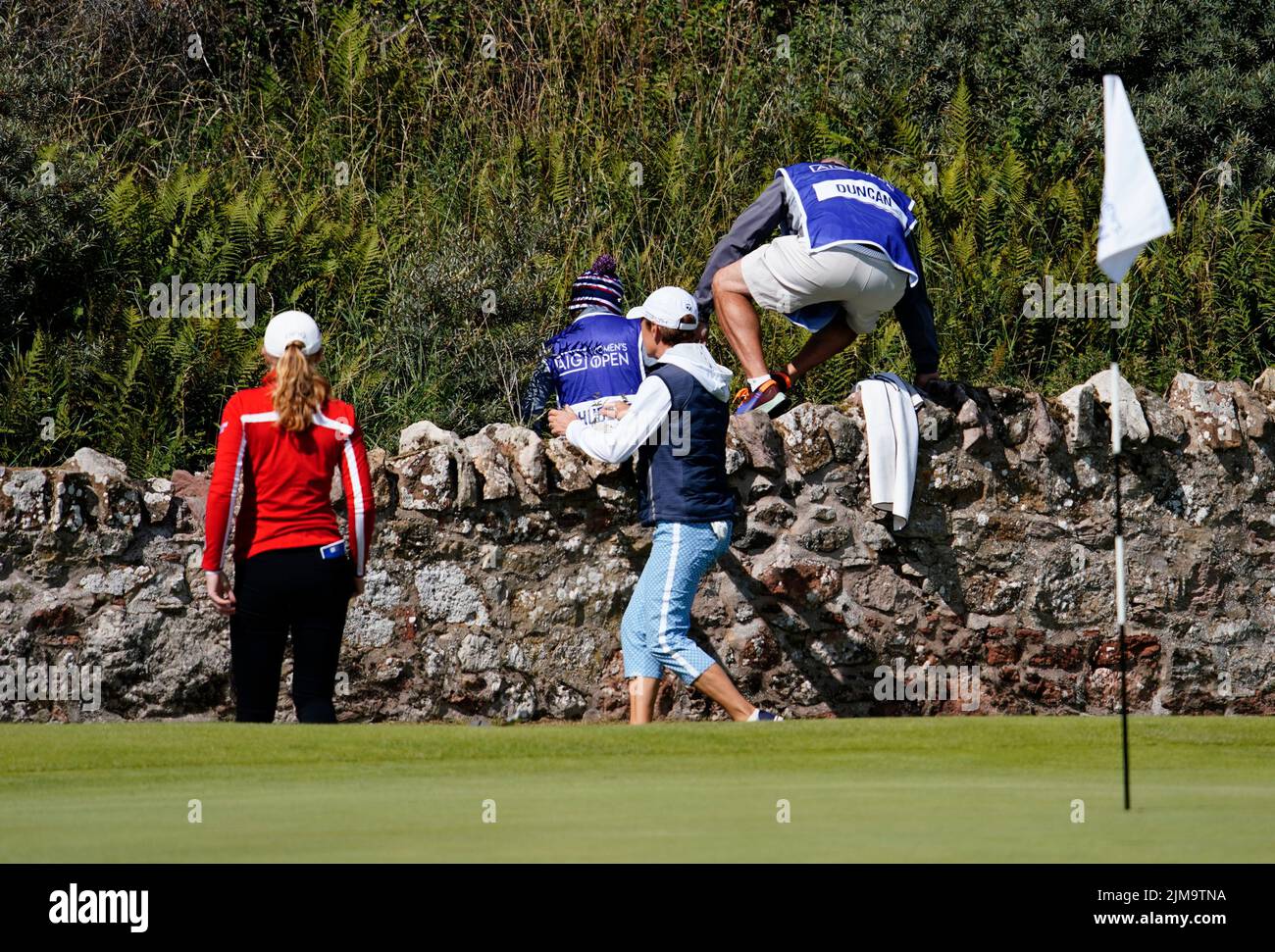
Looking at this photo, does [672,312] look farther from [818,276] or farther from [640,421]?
[818,276]

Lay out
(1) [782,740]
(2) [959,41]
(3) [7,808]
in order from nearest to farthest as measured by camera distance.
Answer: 1. (3) [7,808]
2. (1) [782,740]
3. (2) [959,41]

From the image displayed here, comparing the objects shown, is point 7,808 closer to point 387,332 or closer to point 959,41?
point 387,332

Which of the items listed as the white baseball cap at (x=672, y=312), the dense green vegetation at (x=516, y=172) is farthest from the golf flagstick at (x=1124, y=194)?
the dense green vegetation at (x=516, y=172)

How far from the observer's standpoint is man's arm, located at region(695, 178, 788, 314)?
8844mm

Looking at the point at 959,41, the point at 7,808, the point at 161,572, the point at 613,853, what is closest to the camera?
the point at 613,853

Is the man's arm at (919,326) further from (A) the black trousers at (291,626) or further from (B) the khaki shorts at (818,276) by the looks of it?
(A) the black trousers at (291,626)

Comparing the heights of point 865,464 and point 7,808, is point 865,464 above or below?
above

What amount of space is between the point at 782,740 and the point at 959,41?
11.0 meters

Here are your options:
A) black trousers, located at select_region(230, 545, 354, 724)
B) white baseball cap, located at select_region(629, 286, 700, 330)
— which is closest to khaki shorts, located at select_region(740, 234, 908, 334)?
white baseball cap, located at select_region(629, 286, 700, 330)

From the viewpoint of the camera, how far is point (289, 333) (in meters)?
6.77

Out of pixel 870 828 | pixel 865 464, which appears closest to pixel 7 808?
pixel 870 828

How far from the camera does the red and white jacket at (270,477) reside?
6.68 meters

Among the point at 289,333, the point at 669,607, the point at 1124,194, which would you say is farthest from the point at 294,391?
the point at 1124,194

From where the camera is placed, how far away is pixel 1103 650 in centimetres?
889
